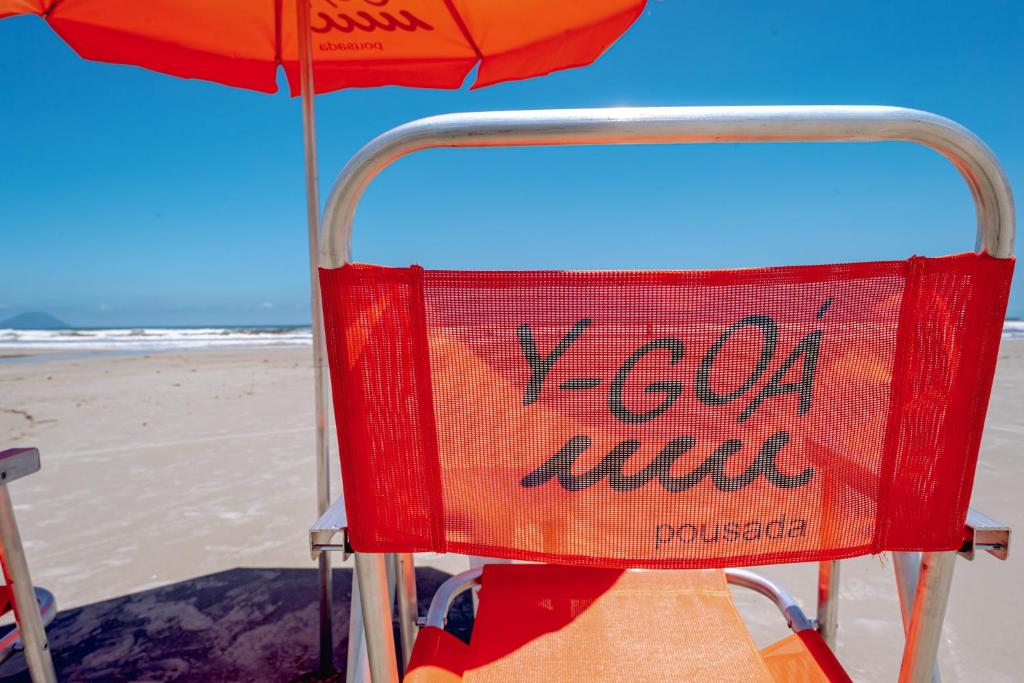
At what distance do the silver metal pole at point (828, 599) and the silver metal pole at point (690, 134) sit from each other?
1010 millimetres

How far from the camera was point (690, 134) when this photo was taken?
74cm

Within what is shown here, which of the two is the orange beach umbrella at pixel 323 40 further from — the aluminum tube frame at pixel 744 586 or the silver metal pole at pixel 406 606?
the aluminum tube frame at pixel 744 586

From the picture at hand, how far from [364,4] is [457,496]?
207 centimetres

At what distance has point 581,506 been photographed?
0.89m

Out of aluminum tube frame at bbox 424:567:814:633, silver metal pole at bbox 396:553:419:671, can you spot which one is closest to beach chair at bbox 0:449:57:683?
silver metal pole at bbox 396:553:419:671

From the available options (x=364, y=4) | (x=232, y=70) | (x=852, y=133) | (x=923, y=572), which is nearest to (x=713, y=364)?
(x=852, y=133)

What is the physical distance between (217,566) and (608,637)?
221 cm

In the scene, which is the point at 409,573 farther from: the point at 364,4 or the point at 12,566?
the point at 364,4

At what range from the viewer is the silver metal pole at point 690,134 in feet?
2.39

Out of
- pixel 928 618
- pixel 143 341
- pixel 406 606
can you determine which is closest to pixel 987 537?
pixel 928 618

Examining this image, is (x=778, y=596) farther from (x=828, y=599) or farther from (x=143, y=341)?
(x=143, y=341)

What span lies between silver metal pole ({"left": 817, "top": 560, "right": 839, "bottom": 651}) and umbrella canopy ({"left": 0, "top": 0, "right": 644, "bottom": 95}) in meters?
2.08

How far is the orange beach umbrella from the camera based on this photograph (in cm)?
188

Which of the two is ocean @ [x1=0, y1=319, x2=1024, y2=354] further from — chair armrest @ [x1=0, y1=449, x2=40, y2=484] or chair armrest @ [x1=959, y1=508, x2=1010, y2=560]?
chair armrest @ [x1=0, y1=449, x2=40, y2=484]
